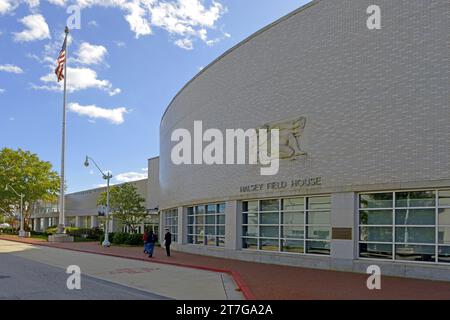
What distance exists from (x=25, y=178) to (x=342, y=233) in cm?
6598

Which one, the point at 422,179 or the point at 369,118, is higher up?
the point at 369,118

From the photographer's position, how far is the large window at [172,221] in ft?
109

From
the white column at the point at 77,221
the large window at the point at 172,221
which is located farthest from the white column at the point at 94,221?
the large window at the point at 172,221

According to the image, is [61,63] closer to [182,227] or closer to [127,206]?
[127,206]

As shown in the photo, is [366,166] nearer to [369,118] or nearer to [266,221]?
[369,118]

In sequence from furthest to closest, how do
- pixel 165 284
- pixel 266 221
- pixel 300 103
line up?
pixel 266 221
pixel 300 103
pixel 165 284

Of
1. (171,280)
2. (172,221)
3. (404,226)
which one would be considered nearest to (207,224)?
(172,221)

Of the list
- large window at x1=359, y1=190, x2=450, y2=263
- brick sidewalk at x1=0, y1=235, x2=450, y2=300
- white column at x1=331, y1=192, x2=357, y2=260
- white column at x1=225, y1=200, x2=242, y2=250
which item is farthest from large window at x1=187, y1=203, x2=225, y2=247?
large window at x1=359, y1=190, x2=450, y2=263

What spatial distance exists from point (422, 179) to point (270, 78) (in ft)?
29.9

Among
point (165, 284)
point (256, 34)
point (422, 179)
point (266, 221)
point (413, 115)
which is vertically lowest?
point (165, 284)

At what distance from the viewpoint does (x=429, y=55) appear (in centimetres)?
1551

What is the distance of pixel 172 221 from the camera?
3478 centimetres

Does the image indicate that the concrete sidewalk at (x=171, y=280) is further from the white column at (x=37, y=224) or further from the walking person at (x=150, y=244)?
the white column at (x=37, y=224)
